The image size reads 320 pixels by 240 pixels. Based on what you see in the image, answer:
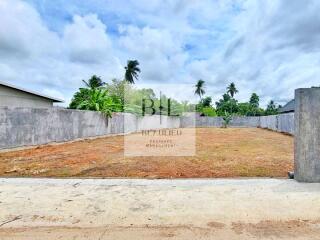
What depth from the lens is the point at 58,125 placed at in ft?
46.9

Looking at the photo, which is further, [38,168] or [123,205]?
[38,168]

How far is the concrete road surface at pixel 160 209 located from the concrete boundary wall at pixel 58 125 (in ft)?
21.2

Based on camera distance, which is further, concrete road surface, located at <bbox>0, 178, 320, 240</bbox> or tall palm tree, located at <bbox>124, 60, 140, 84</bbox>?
tall palm tree, located at <bbox>124, 60, 140, 84</bbox>

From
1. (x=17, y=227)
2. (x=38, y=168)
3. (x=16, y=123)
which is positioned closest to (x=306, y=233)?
(x=17, y=227)

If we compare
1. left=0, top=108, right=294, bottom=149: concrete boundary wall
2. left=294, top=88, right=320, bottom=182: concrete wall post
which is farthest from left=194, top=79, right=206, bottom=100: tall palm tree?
left=294, top=88, right=320, bottom=182: concrete wall post

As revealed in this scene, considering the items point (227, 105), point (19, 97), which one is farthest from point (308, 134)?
point (227, 105)

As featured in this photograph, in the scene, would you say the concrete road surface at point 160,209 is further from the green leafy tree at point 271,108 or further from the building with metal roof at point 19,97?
the green leafy tree at point 271,108

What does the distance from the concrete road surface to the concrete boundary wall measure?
6.46 meters

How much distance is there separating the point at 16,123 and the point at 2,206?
798 centimetres

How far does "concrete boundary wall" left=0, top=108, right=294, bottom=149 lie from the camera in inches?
440

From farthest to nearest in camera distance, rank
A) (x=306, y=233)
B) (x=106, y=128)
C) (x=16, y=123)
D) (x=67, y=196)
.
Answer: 1. (x=106, y=128)
2. (x=16, y=123)
3. (x=67, y=196)
4. (x=306, y=233)

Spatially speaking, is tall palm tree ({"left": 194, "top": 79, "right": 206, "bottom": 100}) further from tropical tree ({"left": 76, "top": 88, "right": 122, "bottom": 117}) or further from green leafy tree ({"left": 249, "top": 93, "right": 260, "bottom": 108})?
tropical tree ({"left": 76, "top": 88, "right": 122, "bottom": 117})

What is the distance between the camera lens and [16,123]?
11.4 m

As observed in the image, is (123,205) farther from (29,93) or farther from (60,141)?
(29,93)
